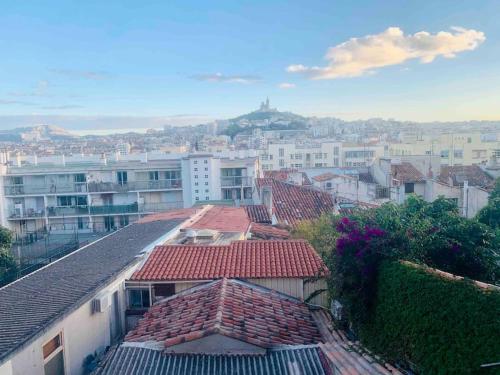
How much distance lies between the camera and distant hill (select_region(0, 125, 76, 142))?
147750 millimetres

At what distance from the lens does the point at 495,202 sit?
668 inches

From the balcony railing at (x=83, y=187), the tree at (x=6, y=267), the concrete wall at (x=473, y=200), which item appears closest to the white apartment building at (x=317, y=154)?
the balcony railing at (x=83, y=187)

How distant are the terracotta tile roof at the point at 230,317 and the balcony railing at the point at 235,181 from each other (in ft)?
99.0

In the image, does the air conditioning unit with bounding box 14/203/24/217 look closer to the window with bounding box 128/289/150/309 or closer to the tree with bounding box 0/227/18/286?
the tree with bounding box 0/227/18/286

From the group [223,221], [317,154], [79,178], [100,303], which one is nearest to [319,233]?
[223,221]

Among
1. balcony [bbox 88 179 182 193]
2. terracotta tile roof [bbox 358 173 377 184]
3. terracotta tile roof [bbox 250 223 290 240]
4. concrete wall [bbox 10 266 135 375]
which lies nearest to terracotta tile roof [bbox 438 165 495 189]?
terracotta tile roof [bbox 358 173 377 184]

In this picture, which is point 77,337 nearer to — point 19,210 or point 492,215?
point 492,215

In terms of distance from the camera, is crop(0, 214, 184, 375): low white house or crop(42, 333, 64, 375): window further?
crop(42, 333, 64, 375): window

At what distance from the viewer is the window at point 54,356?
8680 mm

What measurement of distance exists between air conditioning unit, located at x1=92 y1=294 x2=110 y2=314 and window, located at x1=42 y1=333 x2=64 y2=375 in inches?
45.1

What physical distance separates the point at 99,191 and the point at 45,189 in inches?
177

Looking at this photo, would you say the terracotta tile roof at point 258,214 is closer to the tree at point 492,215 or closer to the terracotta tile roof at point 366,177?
the tree at point 492,215

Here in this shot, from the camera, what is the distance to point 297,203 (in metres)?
26.4

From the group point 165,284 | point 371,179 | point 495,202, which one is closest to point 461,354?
point 165,284
